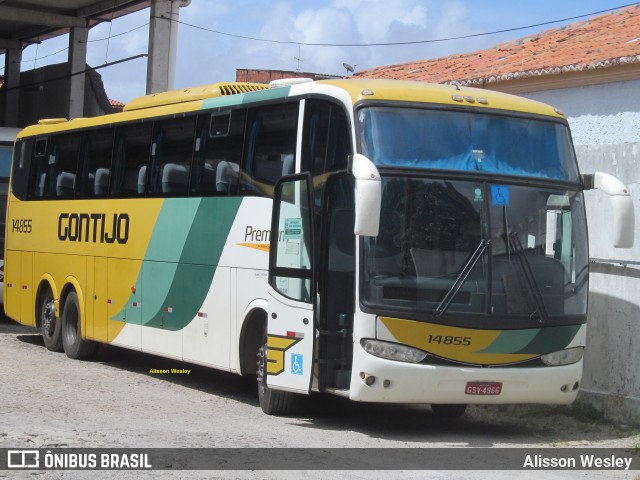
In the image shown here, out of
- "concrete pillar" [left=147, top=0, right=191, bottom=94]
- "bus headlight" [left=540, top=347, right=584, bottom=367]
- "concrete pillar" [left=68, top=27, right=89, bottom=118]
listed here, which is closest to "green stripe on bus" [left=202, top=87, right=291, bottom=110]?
"bus headlight" [left=540, top=347, right=584, bottom=367]

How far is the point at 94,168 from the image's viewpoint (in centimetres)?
1603

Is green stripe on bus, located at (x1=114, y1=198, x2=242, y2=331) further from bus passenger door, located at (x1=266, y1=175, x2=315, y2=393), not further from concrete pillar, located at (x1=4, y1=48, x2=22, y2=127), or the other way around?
concrete pillar, located at (x1=4, y1=48, x2=22, y2=127)

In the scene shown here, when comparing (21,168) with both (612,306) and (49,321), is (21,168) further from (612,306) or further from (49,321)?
(612,306)

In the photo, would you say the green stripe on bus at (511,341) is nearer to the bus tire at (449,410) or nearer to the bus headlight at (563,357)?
the bus headlight at (563,357)

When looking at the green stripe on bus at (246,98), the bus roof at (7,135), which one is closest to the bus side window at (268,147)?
the green stripe on bus at (246,98)

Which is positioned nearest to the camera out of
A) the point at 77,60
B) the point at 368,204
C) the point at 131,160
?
the point at 368,204

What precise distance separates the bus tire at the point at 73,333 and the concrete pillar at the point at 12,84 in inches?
965

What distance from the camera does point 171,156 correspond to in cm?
1393

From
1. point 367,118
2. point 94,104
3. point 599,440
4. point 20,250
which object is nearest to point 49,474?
point 367,118

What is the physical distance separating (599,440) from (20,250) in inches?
433

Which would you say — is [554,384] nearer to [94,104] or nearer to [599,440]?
[599,440]

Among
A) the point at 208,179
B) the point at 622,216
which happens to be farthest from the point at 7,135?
the point at 622,216

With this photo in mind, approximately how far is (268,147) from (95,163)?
494cm

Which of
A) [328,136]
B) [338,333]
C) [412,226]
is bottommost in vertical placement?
[338,333]
